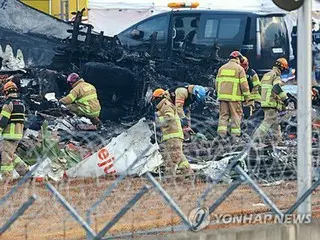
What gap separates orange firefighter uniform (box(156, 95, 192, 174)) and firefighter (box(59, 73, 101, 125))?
10.5 ft

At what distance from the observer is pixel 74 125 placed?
18938 mm

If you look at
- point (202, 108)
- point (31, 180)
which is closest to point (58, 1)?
point (202, 108)

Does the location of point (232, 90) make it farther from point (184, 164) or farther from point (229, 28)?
point (229, 28)

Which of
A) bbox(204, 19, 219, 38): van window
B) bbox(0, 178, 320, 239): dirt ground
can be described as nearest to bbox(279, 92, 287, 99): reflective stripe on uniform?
bbox(204, 19, 219, 38): van window

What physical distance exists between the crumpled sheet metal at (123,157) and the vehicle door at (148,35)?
260 inches

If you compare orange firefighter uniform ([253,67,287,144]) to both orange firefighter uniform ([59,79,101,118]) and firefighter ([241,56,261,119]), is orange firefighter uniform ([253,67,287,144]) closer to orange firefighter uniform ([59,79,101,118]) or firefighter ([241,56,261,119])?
firefighter ([241,56,261,119])

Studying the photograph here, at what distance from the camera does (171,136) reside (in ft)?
49.7

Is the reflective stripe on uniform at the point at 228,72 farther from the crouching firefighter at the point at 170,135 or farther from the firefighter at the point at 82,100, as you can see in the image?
the firefighter at the point at 82,100

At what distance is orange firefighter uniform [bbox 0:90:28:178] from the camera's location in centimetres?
1544

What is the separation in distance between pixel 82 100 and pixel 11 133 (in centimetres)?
377

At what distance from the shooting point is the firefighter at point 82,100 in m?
19.3

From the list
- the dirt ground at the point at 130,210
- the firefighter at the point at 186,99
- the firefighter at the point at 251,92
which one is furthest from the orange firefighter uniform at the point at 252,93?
the dirt ground at the point at 130,210

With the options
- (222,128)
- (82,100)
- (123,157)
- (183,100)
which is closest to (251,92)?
(183,100)

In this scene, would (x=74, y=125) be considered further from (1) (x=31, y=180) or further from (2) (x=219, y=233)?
(2) (x=219, y=233)
